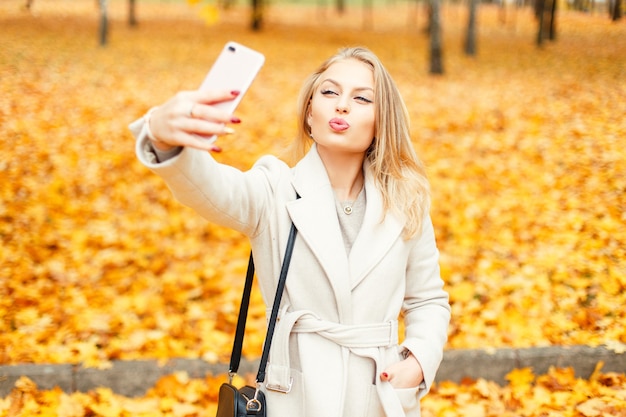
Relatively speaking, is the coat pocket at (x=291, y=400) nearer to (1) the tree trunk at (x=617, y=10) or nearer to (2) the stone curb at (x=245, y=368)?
(2) the stone curb at (x=245, y=368)

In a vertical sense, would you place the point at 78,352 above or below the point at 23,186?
below

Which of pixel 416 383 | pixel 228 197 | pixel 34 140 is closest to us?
pixel 228 197

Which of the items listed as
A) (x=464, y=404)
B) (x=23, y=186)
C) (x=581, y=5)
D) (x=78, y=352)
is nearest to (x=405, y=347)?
(x=464, y=404)

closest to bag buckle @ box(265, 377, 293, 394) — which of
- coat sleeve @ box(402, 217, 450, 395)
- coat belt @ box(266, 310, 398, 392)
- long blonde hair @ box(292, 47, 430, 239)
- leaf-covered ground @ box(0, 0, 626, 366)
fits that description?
coat belt @ box(266, 310, 398, 392)

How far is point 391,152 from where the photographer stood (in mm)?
2037

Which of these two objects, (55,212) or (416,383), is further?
(55,212)

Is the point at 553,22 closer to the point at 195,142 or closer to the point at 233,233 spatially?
the point at 233,233

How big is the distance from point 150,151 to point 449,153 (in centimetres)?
645

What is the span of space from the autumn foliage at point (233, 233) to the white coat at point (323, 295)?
1817 mm

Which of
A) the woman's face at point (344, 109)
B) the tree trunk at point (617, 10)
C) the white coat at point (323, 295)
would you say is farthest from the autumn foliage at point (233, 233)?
the woman's face at point (344, 109)

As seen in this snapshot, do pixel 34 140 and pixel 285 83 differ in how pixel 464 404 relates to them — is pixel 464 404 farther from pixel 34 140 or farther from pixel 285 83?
pixel 285 83

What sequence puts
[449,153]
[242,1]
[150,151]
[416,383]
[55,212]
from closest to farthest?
[150,151] → [416,383] → [55,212] → [449,153] → [242,1]

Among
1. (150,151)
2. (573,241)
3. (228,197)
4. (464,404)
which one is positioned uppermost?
(150,151)

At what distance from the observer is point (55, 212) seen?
569cm
